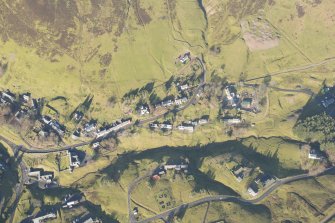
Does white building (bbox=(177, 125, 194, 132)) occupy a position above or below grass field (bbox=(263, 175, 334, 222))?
above

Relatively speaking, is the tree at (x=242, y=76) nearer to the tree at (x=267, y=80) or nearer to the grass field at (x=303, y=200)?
the tree at (x=267, y=80)

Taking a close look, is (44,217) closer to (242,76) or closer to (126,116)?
(126,116)

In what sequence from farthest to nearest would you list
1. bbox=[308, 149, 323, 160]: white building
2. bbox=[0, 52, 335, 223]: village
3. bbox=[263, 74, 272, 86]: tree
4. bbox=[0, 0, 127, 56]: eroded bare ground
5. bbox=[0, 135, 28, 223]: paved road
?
bbox=[263, 74, 272, 86]: tree, bbox=[0, 0, 127, 56]: eroded bare ground, bbox=[0, 52, 335, 223]: village, bbox=[308, 149, 323, 160]: white building, bbox=[0, 135, 28, 223]: paved road

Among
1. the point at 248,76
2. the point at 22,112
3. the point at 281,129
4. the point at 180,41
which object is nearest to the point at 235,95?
the point at 248,76

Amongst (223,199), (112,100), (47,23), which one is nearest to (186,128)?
(223,199)

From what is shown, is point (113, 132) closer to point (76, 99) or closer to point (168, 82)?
point (76, 99)

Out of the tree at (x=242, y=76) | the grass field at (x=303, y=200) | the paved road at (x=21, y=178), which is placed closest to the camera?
the grass field at (x=303, y=200)

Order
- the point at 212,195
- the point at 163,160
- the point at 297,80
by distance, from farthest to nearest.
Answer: the point at 297,80, the point at 163,160, the point at 212,195

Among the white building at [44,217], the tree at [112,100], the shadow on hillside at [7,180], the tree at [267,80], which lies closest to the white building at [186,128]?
the tree at [112,100]

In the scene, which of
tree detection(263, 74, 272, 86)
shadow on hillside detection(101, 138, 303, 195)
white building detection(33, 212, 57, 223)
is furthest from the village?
white building detection(33, 212, 57, 223)

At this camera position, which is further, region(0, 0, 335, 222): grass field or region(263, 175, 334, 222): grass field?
region(0, 0, 335, 222): grass field

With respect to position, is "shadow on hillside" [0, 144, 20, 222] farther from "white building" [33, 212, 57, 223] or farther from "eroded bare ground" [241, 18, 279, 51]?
"eroded bare ground" [241, 18, 279, 51]
